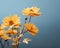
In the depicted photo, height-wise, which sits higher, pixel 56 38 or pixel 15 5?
pixel 15 5

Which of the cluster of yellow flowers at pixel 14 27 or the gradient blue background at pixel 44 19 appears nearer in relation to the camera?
the cluster of yellow flowers at pixel 14 27

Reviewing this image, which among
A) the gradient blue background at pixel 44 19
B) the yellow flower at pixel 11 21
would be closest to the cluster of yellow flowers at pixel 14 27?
the yellow flower at pixel 11 21

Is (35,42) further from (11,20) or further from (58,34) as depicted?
(11,20)

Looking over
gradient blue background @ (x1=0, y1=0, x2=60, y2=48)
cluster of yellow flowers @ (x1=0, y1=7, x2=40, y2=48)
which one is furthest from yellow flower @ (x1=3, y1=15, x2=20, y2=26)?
gradient blue background @ (x1=0, y1=0, x2=60, y2=48)

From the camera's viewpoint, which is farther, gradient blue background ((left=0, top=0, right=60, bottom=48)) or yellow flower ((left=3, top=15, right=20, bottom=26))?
gradient blue background ((left=0, top=0, right=60, bottom=48))

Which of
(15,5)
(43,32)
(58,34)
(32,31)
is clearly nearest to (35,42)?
(43,32)

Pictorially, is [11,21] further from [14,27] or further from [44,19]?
[44,19]

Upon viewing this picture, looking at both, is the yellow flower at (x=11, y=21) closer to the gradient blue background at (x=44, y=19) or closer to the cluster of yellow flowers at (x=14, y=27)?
the cluster of yellow flowers at (x=14, y=27)

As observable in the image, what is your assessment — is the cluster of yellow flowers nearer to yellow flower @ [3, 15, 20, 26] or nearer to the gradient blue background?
yellow flower @ [3, 15, 20, 26]

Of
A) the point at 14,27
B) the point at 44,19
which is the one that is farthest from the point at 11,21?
the point at 44,19
